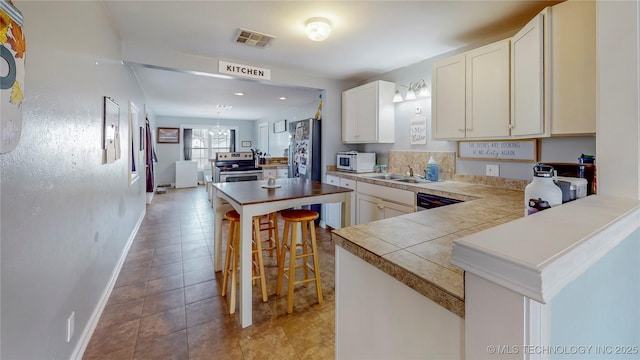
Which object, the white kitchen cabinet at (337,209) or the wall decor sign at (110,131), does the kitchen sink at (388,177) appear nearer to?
the white kitchen cabinet at (337,209)

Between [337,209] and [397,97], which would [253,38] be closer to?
[397,97]

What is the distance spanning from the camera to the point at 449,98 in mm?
2711

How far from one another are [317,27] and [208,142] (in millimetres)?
7999

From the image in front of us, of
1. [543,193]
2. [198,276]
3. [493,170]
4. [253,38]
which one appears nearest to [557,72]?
[493,170]

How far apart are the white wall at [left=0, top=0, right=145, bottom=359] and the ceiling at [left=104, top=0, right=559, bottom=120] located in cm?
49

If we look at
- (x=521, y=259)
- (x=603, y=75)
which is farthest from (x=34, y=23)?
(x=603, y=75)

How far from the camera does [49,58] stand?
1.23 m

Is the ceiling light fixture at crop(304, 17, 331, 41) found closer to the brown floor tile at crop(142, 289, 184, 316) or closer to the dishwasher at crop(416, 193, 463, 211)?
the dishwasher at crop(416, 193, 463, 211)

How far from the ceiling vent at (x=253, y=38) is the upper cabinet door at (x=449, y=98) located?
171cm

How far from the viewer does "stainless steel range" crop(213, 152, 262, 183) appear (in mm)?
5078

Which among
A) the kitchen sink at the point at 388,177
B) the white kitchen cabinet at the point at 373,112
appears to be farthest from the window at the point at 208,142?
the kitchen sink at the point at 388,177

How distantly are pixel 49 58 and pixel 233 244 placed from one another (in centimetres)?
156

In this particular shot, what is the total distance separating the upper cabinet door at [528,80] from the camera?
1920mm

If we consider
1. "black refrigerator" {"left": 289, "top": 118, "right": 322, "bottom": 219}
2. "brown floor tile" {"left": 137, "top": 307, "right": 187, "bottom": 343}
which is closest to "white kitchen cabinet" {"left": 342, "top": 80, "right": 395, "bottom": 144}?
"black refrigerator" {"left": 289, "top": 118, "right": 322, "bottom": 219}
